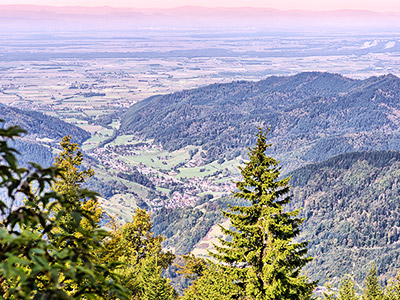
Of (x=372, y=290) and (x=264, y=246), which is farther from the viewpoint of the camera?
(x=372, y=290)

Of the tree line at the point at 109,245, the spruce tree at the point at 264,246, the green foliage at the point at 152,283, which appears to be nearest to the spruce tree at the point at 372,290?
the tree line at the point at 109,245

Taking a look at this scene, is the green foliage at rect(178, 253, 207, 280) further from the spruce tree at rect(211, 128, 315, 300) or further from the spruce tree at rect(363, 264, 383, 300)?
the spruce tree at rect(211, 128, 315, 300)

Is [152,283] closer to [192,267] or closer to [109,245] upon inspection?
[109,245]

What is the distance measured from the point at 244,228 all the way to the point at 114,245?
360 inches

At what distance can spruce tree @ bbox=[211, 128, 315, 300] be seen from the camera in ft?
69.9

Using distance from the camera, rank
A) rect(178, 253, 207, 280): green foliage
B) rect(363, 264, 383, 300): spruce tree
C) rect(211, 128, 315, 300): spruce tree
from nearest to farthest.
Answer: rect(211, 128, 315, 300): spruce tree < rect(178, 253, 207, 280): green foliage < rect(363, 264, 383, 300): spruce tree

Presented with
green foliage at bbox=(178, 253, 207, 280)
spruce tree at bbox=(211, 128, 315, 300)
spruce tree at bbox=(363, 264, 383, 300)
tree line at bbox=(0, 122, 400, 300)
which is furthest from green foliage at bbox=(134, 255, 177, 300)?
spruce tree at bbox=(363, 264, 383, 300)

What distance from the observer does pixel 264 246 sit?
73.6 ft

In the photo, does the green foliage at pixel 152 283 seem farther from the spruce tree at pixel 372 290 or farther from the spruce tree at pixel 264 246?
the spruce tree at pixel 372 290

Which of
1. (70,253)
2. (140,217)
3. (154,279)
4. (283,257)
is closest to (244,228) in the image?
(283,257)

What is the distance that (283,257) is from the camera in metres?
20.9

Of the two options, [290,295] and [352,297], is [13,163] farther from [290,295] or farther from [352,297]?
[352,297]

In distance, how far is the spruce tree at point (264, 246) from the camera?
21297 millimetres

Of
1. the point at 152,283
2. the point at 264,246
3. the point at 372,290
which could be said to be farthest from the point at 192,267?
the point at 264,246
